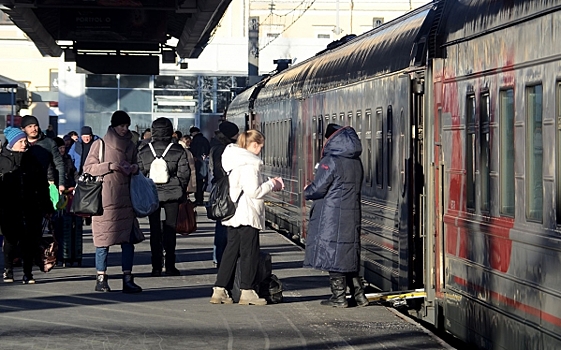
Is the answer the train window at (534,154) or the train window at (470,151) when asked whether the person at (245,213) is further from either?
the train window at (534,154)

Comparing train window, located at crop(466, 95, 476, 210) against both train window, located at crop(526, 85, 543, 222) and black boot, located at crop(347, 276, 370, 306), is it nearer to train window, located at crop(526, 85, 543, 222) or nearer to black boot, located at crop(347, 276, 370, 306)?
train window, located at crop(526, 85, 543, 222)

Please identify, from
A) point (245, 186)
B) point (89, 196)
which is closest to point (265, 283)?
point (245, 186)

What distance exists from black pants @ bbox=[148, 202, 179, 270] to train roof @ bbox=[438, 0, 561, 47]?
211 inches

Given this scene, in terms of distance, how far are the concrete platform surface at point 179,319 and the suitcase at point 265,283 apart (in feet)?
0.43

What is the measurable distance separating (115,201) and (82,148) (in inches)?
354

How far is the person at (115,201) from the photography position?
13422 mm

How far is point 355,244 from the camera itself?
12.1m

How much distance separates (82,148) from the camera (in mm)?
22281

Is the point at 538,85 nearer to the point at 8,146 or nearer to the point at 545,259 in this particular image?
the point at 545,259

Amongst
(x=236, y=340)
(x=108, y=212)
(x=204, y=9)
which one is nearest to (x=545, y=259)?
(x=236, y=340)

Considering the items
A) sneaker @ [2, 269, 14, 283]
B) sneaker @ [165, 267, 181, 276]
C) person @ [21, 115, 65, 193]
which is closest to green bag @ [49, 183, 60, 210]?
person @ [21, 115, 65, 193]

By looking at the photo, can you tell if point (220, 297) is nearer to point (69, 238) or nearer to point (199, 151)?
point (69, 238)

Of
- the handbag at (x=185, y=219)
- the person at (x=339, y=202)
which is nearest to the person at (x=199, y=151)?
the handbag at (x=185, y=219)

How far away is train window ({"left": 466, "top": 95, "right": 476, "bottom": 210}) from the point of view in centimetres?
983
